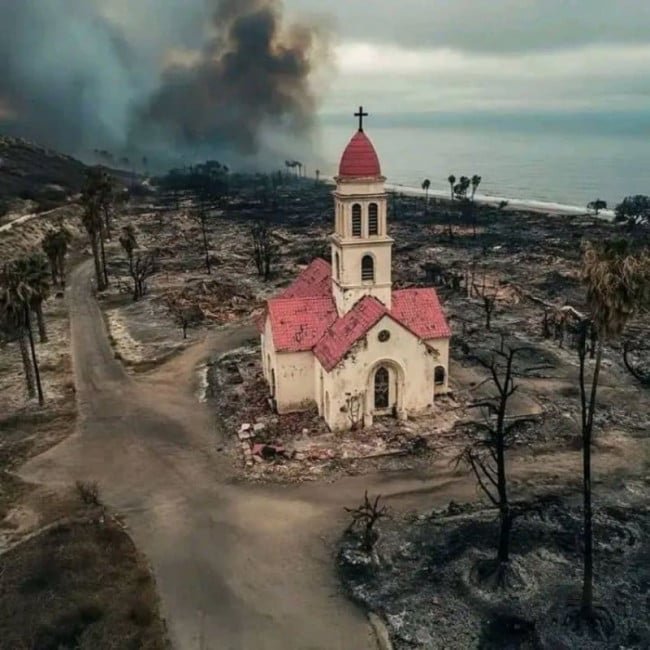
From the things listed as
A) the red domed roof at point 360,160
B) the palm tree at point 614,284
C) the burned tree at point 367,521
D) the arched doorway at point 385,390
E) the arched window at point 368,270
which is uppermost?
the red domed roof at point 360,160

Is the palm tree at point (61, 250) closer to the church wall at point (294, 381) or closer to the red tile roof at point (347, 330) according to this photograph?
the church wall at point (294, 381)

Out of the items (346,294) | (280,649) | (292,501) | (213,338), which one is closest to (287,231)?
(213,338)

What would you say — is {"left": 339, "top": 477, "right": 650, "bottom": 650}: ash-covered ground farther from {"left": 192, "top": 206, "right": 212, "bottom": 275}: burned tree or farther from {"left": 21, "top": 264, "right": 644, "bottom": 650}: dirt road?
{"left": 192, "top": 206, "right": 212, "bottom": 275}: burned tree

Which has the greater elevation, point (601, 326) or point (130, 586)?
point (601, 326)

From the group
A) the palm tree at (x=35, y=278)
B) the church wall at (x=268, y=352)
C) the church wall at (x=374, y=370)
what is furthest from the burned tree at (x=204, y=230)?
the church wall at (x=374, y=370)

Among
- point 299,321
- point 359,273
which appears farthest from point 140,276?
point 359,273

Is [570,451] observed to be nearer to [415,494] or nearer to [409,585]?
[415,494]

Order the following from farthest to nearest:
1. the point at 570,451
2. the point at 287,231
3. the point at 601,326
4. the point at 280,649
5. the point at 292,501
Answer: the point at 287,231, the point at 570,451, the point at 292,501, the point at 280,649, the point at 601,326
